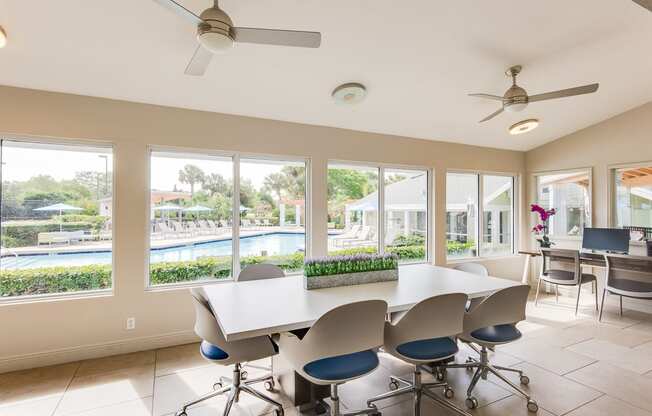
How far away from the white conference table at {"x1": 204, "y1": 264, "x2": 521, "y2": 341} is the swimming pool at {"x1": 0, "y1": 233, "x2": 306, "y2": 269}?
1202 millimetres

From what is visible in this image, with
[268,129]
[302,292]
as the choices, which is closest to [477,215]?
[268,129]

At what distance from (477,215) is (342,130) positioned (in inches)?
112

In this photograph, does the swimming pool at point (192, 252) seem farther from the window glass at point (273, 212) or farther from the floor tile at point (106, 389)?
the floor tile at point (106, 389)

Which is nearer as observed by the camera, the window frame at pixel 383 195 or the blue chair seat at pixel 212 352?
the blue chair seat at pixel 212 352

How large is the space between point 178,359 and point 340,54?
310cm

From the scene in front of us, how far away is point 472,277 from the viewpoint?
9.88 feet

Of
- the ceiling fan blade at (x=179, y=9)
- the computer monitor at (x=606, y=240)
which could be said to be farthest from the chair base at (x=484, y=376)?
the computer monitor at (x=606, y=240)

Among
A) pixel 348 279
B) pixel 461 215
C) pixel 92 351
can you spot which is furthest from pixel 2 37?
pixel 461 215

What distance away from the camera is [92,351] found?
123 inches

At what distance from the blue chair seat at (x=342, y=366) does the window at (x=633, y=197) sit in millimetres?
4785

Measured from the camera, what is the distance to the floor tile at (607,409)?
2.27 m

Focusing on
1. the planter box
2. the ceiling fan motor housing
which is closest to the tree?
the planter box

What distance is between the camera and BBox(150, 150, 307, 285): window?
3555 mm

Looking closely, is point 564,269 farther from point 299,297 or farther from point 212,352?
point 212,352
